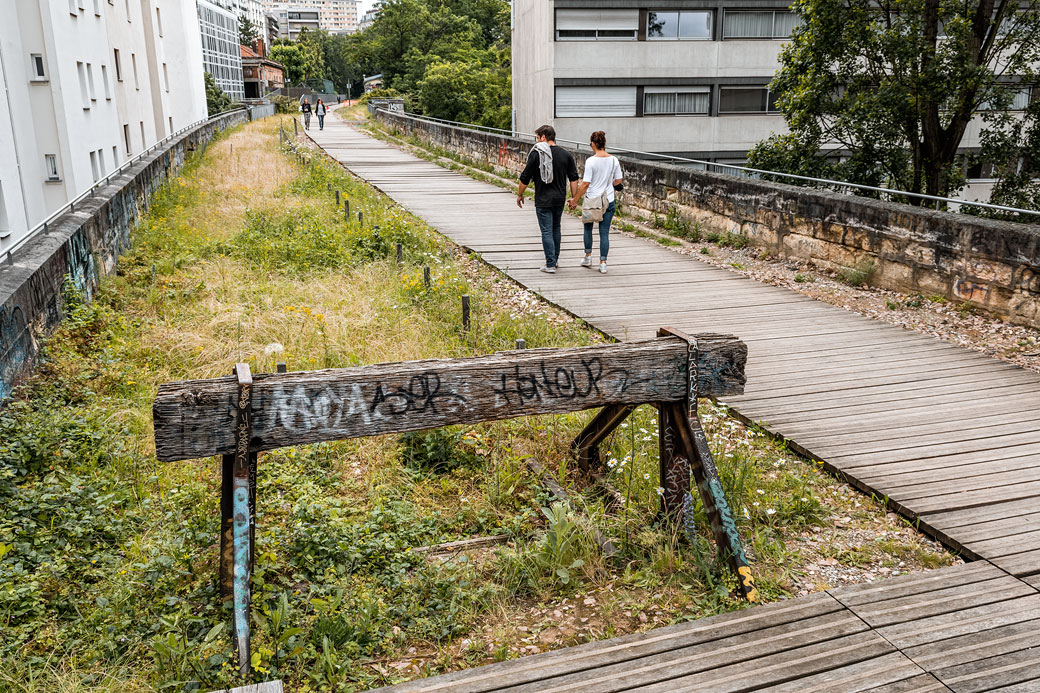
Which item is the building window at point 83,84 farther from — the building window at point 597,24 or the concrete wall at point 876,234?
the concrete wall at point 876,234

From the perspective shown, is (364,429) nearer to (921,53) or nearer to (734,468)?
(734,468)

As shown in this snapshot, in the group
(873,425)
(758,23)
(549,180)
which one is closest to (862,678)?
(873,425)

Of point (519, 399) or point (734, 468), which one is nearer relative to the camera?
point (519, 399)

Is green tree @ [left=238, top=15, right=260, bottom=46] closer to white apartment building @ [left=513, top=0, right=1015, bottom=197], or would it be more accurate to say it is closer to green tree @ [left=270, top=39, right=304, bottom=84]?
green tree @ [left=270, top=39, right=304, bottom=84]

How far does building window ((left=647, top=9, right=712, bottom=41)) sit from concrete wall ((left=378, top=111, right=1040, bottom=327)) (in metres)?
21.5

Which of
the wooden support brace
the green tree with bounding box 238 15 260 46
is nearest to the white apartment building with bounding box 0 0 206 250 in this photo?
the wooden support brace

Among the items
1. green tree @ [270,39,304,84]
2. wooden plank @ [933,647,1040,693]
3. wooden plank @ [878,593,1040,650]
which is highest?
green tree @ [270,39,304,84]

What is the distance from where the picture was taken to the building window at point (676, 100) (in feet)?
112

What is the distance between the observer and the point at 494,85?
54.1 meters

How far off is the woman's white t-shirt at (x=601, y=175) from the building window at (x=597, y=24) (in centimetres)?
2464

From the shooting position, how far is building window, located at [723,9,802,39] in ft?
110

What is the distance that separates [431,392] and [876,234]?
7059mm

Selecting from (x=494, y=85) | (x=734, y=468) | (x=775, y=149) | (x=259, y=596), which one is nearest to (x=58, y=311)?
(x=259, y=596)

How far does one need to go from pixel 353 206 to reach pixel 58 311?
895cm
